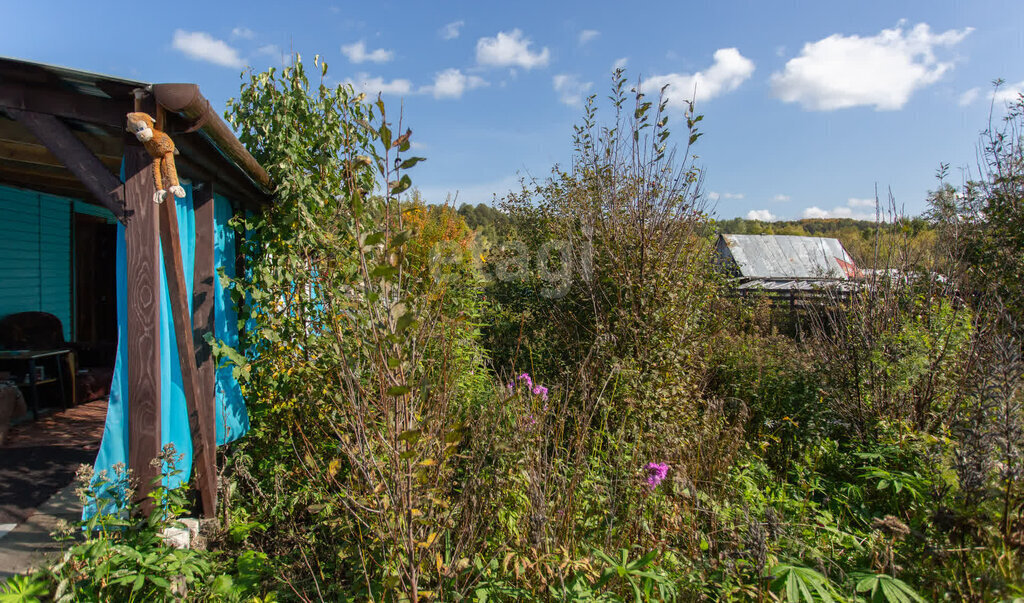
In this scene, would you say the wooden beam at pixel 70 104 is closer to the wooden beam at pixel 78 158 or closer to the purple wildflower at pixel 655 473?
the wooden beam at pixel 78 158

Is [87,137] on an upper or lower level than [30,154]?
lower

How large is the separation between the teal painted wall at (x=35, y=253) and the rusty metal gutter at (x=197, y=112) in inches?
180

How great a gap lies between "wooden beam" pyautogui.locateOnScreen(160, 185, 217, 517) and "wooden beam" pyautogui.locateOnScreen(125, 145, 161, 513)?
0.31ft

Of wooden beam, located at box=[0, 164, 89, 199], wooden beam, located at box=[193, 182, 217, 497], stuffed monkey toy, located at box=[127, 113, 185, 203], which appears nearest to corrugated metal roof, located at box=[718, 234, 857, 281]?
wooden beam, located at box=[0, 164, 89, 199]

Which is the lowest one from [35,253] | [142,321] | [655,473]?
[655,473]

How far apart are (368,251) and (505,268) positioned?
17.2 feet

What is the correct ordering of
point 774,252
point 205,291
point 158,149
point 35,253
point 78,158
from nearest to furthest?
point 158,149, point 78,158, point 205,291, point 35,253, point 774,252

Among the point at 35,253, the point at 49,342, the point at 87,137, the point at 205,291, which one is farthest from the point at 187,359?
the point at 35,253

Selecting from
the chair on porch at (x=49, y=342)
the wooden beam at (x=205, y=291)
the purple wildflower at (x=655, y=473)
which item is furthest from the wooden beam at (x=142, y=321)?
the chair on porch at (x=49, y=342)

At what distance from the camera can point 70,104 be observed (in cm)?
240

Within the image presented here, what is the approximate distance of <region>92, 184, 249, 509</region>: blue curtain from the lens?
8.30 ft

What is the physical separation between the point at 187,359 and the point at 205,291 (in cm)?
65

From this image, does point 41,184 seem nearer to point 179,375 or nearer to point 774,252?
point 179,375

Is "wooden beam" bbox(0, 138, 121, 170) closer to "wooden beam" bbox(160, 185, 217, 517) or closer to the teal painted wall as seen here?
"wooden beam" bbox(160, 185, 217, 517)
